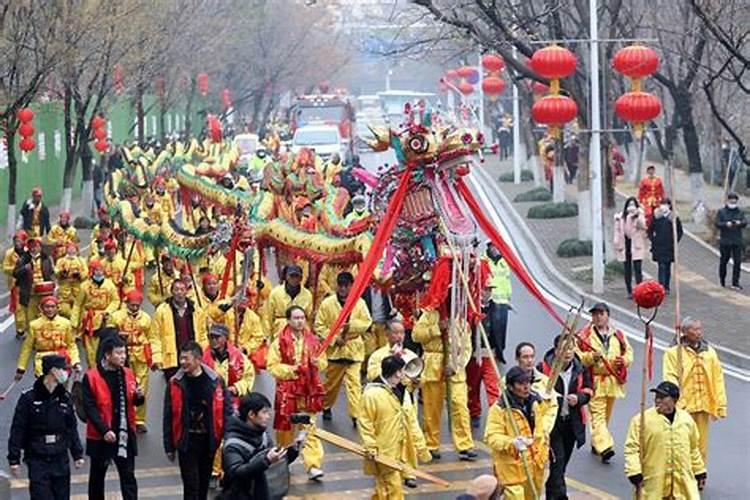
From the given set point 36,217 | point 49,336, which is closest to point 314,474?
point 49,336

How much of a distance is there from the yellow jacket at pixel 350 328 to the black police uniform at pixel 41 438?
399cm

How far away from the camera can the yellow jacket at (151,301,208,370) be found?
52.4 feet

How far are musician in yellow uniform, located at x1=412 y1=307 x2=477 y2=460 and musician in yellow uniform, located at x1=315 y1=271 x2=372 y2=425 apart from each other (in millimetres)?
658

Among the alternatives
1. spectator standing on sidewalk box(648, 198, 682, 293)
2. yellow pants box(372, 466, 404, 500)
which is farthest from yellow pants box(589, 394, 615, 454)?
spectator standing on sidewalk box(648, 198, 682, 293)

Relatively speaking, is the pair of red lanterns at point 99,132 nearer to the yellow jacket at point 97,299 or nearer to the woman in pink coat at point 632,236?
the woman in pink coat at point 632,236

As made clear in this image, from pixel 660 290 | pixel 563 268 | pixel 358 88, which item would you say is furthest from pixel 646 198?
pixel 358 88

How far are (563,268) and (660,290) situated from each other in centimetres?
1675

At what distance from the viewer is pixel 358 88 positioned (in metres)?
125

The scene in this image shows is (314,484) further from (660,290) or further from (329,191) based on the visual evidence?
(329,191)

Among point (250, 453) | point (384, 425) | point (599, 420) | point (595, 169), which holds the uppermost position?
point (595, 169)

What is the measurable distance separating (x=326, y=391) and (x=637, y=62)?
8.17 meters

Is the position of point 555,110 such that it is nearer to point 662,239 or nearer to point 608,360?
point 662,239

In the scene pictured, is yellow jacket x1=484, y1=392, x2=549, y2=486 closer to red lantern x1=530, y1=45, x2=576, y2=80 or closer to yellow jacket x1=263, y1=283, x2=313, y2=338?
yellow jacket x1=263, y1=283, x2=313, y2=338

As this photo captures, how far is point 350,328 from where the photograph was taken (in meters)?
16.1
